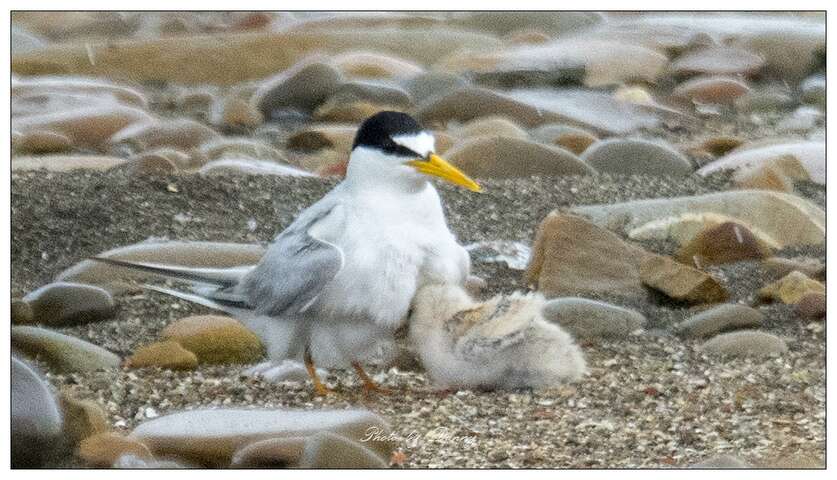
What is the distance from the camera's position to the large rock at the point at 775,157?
15.4 ft

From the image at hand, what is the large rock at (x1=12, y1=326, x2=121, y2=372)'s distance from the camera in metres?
3.35

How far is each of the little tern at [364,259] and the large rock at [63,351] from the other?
0.36m

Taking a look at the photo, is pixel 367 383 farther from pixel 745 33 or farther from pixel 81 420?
pixel 745 33

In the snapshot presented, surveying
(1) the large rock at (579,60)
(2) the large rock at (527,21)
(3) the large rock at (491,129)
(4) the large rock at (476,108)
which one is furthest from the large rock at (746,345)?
(2) the large rock at (527,21)

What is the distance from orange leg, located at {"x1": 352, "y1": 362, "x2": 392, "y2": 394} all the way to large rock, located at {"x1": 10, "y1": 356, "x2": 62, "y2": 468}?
72 centimetres

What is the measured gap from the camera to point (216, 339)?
3441mm

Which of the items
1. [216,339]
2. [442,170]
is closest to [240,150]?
[216,339]

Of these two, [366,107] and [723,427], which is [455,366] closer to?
[723,427]

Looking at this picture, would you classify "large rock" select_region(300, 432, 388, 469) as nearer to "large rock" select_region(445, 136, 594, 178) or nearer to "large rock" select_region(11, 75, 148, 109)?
"large rock" select_region(445, 136, 594, 178)

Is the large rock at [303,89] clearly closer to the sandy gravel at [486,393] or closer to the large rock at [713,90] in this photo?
the sandy gravel at [486,393]

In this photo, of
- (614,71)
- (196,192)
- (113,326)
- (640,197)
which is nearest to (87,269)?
(113,326)

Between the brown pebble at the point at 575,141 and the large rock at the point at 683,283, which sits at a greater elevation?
the brown pebble at the point at 575,141

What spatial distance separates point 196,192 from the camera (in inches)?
171

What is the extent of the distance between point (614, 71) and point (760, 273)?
2190 millimetres
